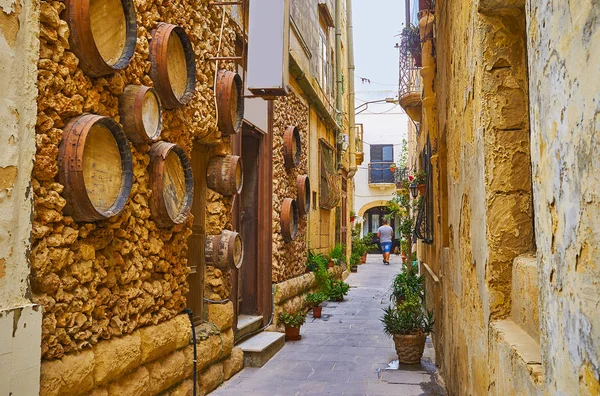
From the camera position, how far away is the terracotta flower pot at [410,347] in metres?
6.41

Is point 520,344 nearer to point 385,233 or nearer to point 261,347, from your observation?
point 261,347

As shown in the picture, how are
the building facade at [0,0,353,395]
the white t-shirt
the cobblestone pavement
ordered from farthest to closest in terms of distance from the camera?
the white t-shirt → the cobblestone pavement → the building facade at [0,0,353,395]

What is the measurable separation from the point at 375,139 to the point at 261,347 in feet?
102

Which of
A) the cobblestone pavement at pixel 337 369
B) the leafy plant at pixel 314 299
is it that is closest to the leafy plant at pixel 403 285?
the cobblestone pavement at pixel 337 369

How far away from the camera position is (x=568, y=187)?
152 centimetres

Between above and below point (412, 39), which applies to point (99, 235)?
below

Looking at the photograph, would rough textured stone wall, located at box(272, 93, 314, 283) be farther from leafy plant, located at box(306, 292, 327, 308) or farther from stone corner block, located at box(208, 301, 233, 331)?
stone corner block, located at box(208, 301, 233, 331)

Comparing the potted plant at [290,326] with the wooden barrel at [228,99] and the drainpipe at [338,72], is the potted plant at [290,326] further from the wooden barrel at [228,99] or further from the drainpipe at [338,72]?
the drainpipe at [338,72]

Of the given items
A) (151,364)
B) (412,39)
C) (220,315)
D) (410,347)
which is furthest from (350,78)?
(151,364)

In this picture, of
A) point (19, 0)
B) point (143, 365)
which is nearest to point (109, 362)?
point (143, 365)

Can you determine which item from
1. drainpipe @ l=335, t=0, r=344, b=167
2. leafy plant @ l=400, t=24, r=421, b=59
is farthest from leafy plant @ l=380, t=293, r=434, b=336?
drainpipe @ l=335, t=0, r=344, b=167

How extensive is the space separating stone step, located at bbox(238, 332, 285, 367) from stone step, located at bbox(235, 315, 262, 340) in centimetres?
10

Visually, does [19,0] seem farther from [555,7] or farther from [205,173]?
[205,173]

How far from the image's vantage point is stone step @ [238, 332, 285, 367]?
6.41m
